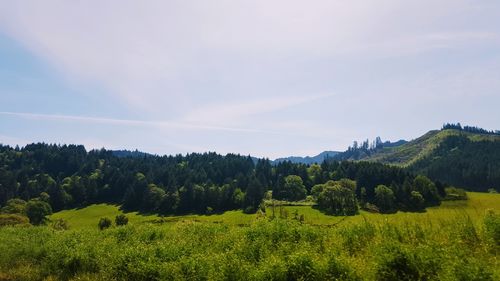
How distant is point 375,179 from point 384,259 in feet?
509

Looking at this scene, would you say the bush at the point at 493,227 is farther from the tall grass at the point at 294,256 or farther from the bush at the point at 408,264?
the bush at the point at 408,264

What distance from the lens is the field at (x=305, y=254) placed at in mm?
16688

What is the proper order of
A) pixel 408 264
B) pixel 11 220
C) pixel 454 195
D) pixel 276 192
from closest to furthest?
pixel 408 264, pixel 11 220, pixel 454 195, pixel 276 192

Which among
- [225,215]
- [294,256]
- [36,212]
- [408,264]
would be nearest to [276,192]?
[225,215]

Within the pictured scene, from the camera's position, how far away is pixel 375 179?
16288 centimetres

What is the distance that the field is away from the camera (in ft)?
54.7

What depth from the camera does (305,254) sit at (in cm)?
1969

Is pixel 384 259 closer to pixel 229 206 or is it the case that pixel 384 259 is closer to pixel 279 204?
pixel 279 204

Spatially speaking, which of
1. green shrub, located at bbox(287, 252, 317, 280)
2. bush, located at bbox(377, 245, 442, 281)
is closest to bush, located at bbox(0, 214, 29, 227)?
green shrub, located at bbox(287, 252, 317, 280)

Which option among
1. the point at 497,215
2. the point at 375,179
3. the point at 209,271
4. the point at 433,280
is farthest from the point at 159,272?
the point at 375,179

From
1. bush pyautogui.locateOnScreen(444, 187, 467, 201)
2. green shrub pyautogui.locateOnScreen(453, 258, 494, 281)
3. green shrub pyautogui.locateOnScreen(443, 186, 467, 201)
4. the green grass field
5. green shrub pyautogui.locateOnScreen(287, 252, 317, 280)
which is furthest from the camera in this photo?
bush pyautogui.locateOnScreen(444, 187, 467, 201)

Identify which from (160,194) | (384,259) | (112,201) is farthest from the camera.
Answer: (112,201)

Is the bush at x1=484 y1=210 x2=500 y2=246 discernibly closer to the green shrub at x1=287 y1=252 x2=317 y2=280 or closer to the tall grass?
the tall grass

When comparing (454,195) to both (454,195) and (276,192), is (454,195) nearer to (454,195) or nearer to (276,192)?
(454,195)
